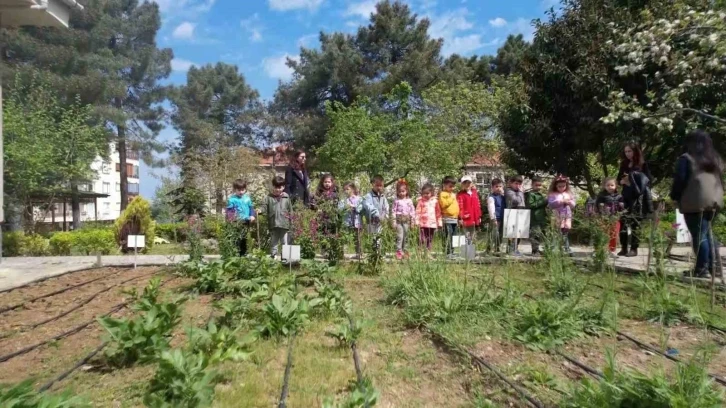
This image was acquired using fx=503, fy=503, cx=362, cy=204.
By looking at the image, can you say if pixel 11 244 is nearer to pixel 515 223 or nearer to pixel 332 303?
pixel 332 303

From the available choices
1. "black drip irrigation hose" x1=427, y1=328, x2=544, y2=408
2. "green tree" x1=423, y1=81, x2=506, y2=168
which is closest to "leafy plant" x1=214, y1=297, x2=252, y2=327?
"black drip irrigation hose" x1=427, y1=328, x2=544, y2=408

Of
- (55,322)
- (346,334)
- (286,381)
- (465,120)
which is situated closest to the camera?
(286,381)

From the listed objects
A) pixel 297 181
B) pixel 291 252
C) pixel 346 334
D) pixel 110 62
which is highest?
pixel 110 62

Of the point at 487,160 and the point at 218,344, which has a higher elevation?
the point at 487,160

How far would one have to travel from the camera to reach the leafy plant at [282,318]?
352 cm

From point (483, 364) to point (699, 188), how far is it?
3.70 metres

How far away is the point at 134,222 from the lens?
40.2 feet

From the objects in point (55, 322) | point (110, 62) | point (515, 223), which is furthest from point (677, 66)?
point (110, 62)

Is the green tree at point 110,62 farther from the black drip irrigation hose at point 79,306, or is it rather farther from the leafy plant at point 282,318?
the leafy plant at point 282,318

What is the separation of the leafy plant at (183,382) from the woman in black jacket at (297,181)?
5.36m

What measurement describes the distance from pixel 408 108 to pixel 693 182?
1732 centimetres

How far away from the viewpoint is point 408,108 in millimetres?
22016

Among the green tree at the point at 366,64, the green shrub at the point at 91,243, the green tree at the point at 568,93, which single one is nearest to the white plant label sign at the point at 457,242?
the green tree at the point at 568,93

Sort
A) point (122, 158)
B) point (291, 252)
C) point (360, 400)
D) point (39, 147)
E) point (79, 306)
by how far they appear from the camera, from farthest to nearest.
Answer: point (122, 158), point (39, 147), point (291, 252), point (79, 306), point (360, 400)
